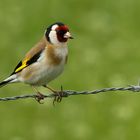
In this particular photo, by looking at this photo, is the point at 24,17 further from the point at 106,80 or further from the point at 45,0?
the point at 106,80

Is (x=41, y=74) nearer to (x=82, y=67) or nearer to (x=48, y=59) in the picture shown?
(x=48, y=59)

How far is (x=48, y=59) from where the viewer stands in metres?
11.1

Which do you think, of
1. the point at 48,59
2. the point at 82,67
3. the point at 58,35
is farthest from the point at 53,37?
the point at 82,67

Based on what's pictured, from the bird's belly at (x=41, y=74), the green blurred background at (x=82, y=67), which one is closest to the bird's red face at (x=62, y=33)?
the bird's belly at (x=41, y=74)

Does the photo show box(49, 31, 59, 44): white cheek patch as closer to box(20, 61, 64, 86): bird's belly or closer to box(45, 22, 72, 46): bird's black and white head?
box(45, 22, 72, 46): bird's black and white head

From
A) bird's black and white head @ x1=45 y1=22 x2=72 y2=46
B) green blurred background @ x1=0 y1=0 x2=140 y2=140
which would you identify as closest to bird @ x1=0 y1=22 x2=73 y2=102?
bird's black and white head @ x1=45 y1=22 x2=72 y2=46

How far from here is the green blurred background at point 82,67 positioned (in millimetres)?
12633

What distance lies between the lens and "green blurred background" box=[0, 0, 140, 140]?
12633mm

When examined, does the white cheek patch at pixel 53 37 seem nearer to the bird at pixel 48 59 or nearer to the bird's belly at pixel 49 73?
the bird at pixel 48 59

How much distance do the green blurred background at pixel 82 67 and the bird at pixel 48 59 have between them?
1.41 m

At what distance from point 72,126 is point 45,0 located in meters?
5.22

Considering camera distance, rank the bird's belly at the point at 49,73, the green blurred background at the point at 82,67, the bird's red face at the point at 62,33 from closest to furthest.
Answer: the bird's belly at the point at 49,73
the bird's red face at the point at 62,33
the green blurred background at the point at 82,67

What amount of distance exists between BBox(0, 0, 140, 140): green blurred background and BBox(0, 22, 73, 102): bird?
55.4 inches

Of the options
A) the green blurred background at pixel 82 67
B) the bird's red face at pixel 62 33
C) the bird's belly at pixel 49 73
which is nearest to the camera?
the bird's belly at pixel 49 73
